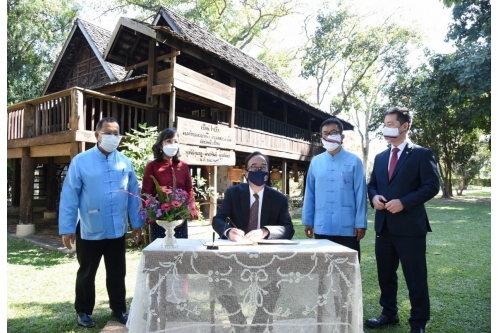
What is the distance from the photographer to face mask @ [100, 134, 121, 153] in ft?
11.8

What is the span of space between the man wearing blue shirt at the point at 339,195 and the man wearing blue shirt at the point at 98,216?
193 centimetres

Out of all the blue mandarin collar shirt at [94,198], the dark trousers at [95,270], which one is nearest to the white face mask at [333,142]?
the blue mandarin collar shirt at [94,198]

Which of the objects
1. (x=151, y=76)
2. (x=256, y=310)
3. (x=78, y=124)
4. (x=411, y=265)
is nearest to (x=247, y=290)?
(x=256, y=310)

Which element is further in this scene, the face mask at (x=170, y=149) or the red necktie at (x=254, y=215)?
the face mask at (x=170, y=149)

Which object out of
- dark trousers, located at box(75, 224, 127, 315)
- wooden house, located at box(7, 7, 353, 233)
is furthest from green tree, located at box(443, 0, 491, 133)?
dark trousers, located at box(75, 224, 127, 315)

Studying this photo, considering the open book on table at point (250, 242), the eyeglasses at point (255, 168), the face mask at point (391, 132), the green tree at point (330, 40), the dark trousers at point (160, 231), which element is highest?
the green tree at point (330, 40)

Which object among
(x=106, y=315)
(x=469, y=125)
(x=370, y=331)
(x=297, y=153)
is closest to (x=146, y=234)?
(x=106, y=315)

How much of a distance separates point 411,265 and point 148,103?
7.95 meters

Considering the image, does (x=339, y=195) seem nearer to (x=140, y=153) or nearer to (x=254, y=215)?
(x=254, y=215)

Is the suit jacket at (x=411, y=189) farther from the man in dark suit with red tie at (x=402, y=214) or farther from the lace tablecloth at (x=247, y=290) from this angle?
Result: the lace tablecloth at (x=247, y=290)

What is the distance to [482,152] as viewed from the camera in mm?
35000

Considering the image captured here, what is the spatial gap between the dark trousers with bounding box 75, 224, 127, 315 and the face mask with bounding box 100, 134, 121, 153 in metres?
0.85

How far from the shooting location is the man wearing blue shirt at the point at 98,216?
137 inches

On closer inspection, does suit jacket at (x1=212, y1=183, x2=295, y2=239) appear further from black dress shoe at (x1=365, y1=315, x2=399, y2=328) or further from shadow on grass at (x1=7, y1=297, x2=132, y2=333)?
shadow on grass at (x1=7, y1=297, x2=132, y2=333)
